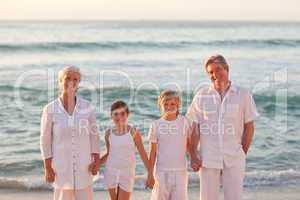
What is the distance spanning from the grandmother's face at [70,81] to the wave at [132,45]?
19.1 m

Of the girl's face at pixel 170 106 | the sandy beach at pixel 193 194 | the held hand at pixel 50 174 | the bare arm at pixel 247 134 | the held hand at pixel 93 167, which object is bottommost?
the sandy beach at pixel 193 194

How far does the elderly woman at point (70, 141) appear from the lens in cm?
491

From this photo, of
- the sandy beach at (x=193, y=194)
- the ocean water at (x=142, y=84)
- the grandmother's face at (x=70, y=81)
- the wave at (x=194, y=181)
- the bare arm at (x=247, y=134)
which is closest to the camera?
the grandmother's face at (x=70, y=81)

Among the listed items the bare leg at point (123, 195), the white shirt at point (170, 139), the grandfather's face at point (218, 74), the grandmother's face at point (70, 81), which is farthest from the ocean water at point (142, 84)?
the grandfather's face at point (218, 74)

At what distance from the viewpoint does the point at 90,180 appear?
507cm

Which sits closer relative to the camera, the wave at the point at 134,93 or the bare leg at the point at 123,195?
the bare leg at the point at 123,195

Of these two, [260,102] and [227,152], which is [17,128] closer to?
[260,102]

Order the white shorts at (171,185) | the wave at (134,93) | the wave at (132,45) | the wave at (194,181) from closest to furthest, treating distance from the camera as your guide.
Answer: the white shorts at (171,185)
the wave at (194,181)
the wave at (134,93)
the wave at (132,45)

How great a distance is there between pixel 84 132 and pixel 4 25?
124ft

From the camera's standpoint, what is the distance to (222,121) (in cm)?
493

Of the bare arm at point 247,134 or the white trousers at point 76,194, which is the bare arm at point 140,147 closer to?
the white trousers at point 76,194

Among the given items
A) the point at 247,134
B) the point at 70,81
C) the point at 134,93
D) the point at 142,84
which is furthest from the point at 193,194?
the point at 142,84

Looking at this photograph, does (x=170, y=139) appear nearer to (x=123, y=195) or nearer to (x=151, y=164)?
(x=151, y=164)

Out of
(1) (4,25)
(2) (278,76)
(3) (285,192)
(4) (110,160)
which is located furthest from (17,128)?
(1) (4,25)
